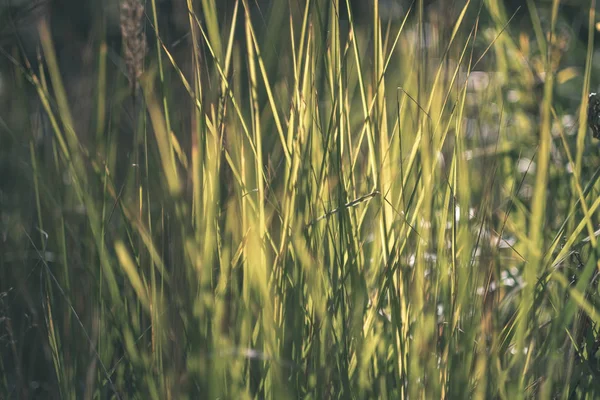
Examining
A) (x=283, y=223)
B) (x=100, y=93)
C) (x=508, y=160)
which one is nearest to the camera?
(x=283, y=223)

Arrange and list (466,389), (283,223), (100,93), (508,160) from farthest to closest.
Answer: (508,160) < (100,93) < (283,223) < (466,389)

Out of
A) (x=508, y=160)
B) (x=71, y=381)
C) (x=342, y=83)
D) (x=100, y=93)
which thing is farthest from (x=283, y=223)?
(x=508, y=160)

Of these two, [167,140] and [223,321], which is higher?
[167,140]

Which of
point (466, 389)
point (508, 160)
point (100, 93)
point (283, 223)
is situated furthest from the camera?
point (508, 160)

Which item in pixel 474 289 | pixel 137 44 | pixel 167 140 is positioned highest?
pixel 137 44

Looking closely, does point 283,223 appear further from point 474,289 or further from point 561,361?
point 561,361

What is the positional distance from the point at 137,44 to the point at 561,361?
1.95 feet

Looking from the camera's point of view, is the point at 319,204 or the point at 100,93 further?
the point at 100,93

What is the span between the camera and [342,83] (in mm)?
989

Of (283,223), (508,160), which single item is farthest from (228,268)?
(508,160)

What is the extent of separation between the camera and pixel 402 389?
926 millimetres

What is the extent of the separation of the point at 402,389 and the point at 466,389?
108 millimetres

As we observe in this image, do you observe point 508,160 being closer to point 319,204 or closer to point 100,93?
A: point 319,204

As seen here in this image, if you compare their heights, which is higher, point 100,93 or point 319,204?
point 100,93
